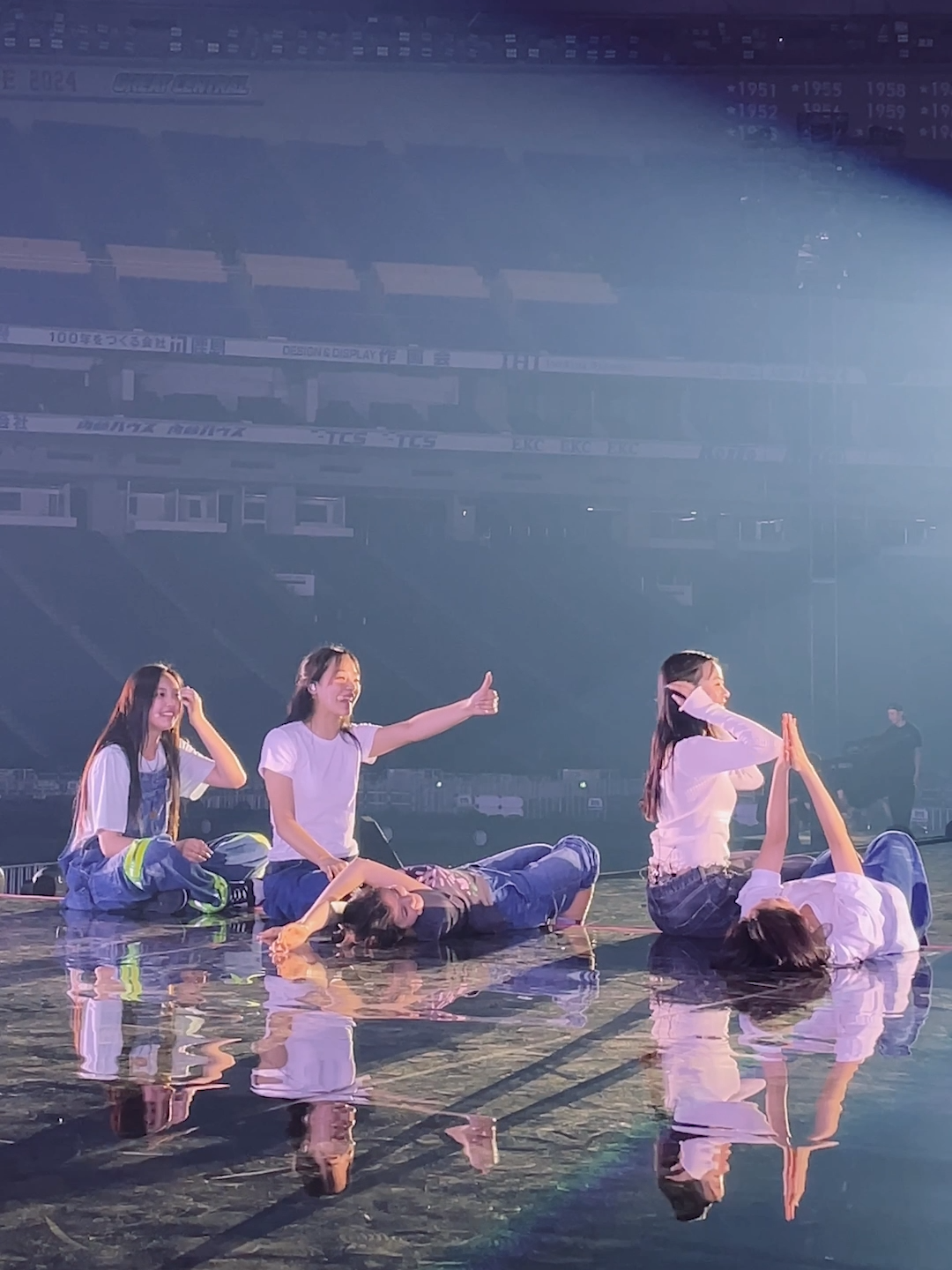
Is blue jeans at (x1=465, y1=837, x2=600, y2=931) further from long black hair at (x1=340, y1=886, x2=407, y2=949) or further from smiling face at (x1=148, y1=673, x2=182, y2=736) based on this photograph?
smiling face at (x1=148, y1=673, x2=182, y2=736)

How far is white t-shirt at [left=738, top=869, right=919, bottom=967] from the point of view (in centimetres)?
338

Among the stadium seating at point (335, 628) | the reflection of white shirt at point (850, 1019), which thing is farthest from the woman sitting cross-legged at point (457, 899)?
the stadium seating at point (335, 628)

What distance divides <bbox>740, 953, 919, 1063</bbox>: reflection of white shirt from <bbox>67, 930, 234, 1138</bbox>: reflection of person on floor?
994 millimetres

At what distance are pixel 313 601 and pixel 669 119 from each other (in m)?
4.67

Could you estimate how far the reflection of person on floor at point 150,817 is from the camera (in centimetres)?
419

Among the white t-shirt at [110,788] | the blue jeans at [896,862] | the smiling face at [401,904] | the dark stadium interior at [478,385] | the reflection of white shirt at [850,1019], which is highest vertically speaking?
the dark stadium interior at [478,385]

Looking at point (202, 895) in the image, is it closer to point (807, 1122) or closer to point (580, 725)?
point (807, 1122)

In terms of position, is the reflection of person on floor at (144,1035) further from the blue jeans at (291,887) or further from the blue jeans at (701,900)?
the blue jeans at (701,900)

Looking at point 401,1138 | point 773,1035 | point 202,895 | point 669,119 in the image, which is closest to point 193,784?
point 202,895

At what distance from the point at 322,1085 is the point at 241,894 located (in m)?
2.30

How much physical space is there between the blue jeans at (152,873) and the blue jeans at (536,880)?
855mm

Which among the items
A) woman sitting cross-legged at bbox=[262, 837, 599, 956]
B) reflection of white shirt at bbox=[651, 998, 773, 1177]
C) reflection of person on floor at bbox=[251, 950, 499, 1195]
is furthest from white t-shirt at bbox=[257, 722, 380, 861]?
reflection of white shirt at bbox=[651, 998, 773, 1177]

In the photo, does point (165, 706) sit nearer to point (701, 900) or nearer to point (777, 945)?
point (701, 900)

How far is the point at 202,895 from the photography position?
14.5 ft
